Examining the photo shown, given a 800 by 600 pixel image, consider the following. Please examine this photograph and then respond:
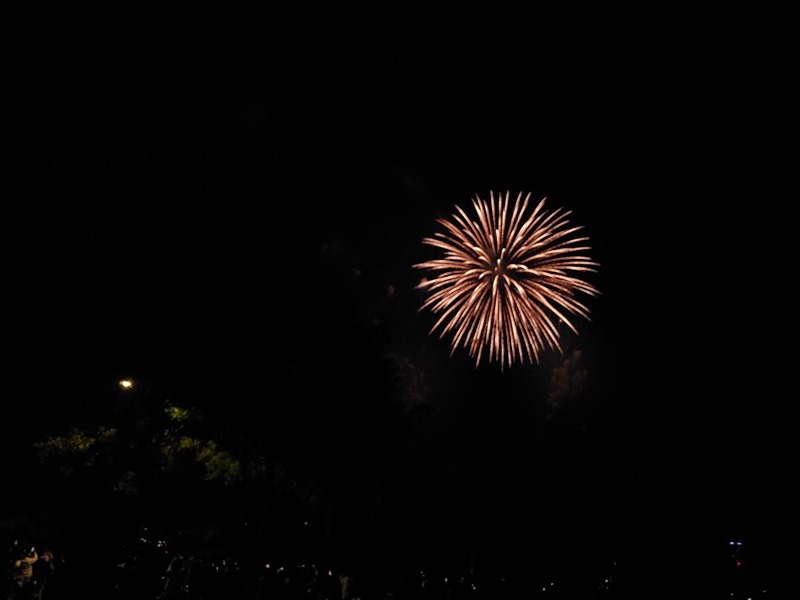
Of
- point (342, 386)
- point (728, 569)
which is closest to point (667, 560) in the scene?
point (728, 569)

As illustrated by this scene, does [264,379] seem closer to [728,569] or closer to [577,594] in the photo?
[577,594]

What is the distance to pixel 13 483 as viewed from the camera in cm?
1527

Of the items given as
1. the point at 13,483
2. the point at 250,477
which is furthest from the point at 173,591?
the point at 250,477

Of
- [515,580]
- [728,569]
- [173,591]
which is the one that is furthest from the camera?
[515,580]

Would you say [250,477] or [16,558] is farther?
[250,477]

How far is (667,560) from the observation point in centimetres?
1541

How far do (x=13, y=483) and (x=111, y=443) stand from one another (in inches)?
161

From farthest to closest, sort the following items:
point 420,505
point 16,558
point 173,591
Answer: point 420,505 → point 173,591 → point 16,558

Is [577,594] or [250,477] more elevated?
[250,477]

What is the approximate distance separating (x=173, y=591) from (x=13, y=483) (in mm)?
9430

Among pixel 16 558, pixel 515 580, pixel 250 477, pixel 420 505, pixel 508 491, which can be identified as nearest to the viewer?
pixel 16 558

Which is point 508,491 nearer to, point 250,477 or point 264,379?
point 250,477

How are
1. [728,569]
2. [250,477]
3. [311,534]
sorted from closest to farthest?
[728,569] < [311,534] < [250,477]

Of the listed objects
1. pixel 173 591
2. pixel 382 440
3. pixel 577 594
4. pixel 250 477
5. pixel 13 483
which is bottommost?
pixel 173 591
